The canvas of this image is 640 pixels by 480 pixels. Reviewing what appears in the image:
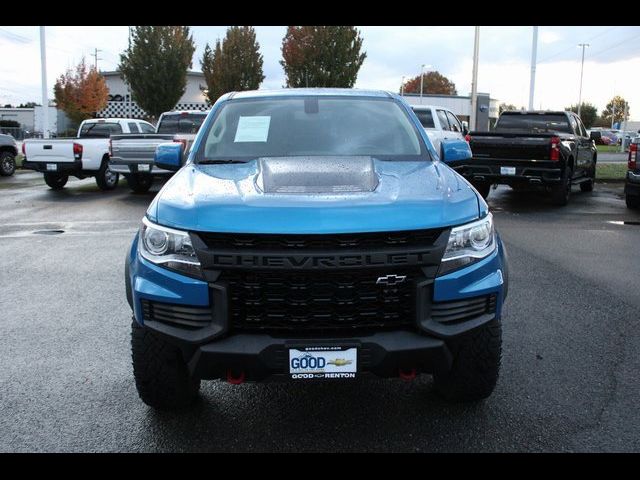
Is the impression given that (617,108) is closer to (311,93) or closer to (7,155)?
(7,155)

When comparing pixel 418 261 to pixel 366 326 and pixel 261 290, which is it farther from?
pixel 261 290

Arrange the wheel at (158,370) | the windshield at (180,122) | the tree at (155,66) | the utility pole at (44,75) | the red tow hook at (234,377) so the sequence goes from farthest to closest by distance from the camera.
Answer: the tree at (155,66) < the utility pole at (44,75) < the windshield at (180,122) < the wheel at (158,370) < the red tow hook at (234,377)

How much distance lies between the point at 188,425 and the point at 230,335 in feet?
2.49

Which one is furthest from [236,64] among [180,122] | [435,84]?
[435,84]

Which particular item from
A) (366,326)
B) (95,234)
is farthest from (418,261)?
(95,234)

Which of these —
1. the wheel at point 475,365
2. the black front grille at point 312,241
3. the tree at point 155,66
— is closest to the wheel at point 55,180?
the black front grille at point 312,241

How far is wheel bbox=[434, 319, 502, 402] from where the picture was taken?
10.7ft

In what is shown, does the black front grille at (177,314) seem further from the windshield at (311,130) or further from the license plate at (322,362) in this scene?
the windshield at (311,130)

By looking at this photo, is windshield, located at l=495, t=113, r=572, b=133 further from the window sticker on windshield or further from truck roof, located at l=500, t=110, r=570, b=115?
the window sticker on windshield

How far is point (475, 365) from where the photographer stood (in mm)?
3314

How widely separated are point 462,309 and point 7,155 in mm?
20293

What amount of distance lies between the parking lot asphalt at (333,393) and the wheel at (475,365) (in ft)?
0.55

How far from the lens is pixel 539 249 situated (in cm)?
853

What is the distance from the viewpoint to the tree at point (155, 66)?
3972 cm
